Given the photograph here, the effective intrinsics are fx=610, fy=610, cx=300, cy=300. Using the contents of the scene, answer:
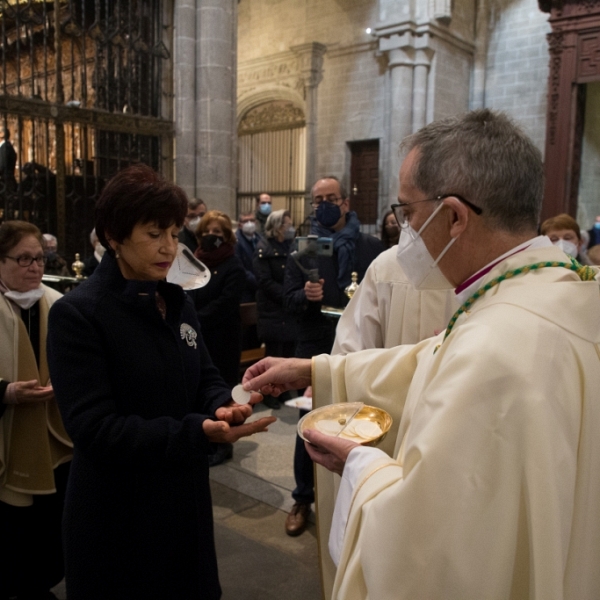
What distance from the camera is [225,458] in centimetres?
432

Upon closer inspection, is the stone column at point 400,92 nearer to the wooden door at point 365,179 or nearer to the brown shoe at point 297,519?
the wooden door at point 365,179

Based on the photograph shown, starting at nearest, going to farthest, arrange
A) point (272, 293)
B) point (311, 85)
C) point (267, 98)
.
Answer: point (272, 293) → point (311, 85) → point (267, 98)

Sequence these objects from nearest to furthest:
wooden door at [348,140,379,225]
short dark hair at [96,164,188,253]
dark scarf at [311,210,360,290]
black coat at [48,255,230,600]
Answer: black coat at [48,255,230,600], short dark hair at [96,164,188,253], dark scarf at [311,210,360,290], wooden door at [348,140,379,225]

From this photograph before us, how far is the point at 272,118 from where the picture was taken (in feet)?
44.4

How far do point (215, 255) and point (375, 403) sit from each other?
273 centimetres

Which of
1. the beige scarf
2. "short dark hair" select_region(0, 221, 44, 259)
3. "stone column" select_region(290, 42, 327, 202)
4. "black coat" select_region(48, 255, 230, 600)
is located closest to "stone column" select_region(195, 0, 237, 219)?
"stone column" select_region(290, 42, 327, 202)

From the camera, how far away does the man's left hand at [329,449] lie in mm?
1410

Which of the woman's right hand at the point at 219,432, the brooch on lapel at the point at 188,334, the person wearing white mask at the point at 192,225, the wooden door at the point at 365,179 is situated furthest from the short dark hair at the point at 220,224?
the wooden door at the point at 365,179

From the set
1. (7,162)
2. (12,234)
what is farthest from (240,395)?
(7,162)

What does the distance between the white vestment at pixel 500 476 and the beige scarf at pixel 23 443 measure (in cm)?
166

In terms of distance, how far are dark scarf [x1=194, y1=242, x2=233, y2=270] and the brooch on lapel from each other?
2.43 metres

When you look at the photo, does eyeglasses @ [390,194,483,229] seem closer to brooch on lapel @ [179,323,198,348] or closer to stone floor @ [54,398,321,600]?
brooch on lapel @ [179,323,198,348]

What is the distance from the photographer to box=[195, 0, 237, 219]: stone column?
7500mm

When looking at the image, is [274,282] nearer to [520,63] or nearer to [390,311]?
[390,311]
